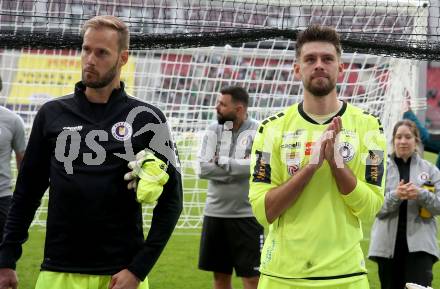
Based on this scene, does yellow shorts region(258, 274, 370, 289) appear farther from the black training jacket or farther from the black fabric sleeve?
the black fabric sleeve

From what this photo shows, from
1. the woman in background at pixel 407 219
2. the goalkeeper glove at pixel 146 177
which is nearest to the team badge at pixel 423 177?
the woman in background at pixel 407 219

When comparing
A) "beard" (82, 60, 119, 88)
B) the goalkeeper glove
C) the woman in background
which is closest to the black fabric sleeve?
"beard" (82, 60, 119, 88)

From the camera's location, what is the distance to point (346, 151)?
11.5ft

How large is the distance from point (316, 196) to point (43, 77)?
7807mm

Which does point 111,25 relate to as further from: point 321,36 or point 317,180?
point 317,180

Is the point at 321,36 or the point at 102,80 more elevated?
the point at 321,36

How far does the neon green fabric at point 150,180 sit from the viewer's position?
332cm

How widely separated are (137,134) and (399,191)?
3.03m

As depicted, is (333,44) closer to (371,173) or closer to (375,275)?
(371,173)

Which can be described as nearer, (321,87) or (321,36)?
(321,87)

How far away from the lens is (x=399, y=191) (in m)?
5.94

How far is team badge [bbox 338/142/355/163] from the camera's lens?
3.50 metres

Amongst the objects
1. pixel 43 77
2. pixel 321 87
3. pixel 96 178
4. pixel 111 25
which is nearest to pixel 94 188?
pixel 96 178

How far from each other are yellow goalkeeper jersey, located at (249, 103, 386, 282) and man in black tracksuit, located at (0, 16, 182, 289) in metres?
0.44
